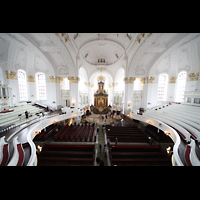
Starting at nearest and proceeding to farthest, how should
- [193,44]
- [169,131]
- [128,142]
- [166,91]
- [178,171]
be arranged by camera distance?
[178,171] < [169,131] < [128,142] < [193,44] < [166,91]

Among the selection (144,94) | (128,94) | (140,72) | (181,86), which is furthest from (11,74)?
(181,86)

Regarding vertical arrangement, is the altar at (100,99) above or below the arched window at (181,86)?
below

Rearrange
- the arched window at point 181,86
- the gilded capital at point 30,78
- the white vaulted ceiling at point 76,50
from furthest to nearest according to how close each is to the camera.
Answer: the gilded capital at point 30,78, the arched window at point 181,86, the white vaulted ceiling at point 76,50

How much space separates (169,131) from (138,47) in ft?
36.1

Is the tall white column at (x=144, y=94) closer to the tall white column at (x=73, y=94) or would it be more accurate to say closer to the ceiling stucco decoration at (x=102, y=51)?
the ceiling stucco decoration at (x=102, y=51)

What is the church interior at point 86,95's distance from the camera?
7.12 metres

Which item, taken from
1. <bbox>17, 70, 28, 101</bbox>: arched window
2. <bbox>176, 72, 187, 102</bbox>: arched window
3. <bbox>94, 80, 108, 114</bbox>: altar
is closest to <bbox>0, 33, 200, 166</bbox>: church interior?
<bbox>176, 72, 187, 102</bbox>: arched window

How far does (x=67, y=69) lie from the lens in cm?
1426

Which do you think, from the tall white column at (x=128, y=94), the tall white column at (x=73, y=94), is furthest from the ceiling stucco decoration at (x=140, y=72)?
the tall white column at (x=73, y=94)

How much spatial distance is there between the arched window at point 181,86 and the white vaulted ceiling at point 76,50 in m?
1.52

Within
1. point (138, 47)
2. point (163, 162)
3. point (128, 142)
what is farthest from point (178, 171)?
point (138, 47)

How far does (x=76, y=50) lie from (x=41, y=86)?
926 centimetres

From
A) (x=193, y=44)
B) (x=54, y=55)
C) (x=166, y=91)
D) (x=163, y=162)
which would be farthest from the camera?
(x=166, y=91)

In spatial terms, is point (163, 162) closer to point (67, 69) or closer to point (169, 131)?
point (169, 131)
